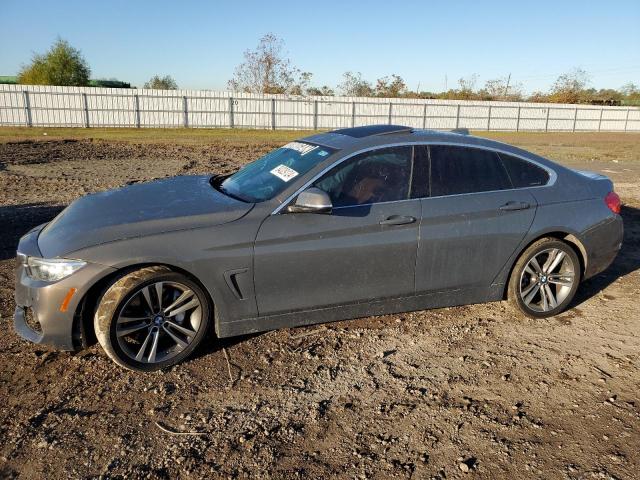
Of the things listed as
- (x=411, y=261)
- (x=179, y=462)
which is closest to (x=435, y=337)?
(x=411, y=261)

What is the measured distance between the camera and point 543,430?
3178mm

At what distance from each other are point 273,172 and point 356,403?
2.05 metres

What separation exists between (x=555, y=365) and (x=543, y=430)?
0.94 m

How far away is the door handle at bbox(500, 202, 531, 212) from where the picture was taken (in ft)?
14.6

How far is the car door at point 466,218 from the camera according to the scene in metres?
4.22

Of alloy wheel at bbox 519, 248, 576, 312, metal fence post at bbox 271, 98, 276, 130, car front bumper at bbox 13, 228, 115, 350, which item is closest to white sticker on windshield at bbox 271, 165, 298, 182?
car front bumper at bbox 13, 228, 115, 350

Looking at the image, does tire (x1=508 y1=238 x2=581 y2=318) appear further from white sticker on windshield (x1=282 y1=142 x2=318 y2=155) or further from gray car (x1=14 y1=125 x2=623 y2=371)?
white sticker on windshield (x1=282 y1=142 x2=318 y2=155)

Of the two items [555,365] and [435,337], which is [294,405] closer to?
[435,337]

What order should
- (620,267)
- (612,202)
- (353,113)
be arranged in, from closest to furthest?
(612,202), (620,267), (353,113)

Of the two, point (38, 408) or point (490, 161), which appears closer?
point (38, 408)

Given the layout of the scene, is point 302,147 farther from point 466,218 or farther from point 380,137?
point 466,218

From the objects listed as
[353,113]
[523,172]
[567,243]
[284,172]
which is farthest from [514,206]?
A: [353,113]

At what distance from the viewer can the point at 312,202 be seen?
3742 millimetres

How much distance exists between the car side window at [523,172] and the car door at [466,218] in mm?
58
